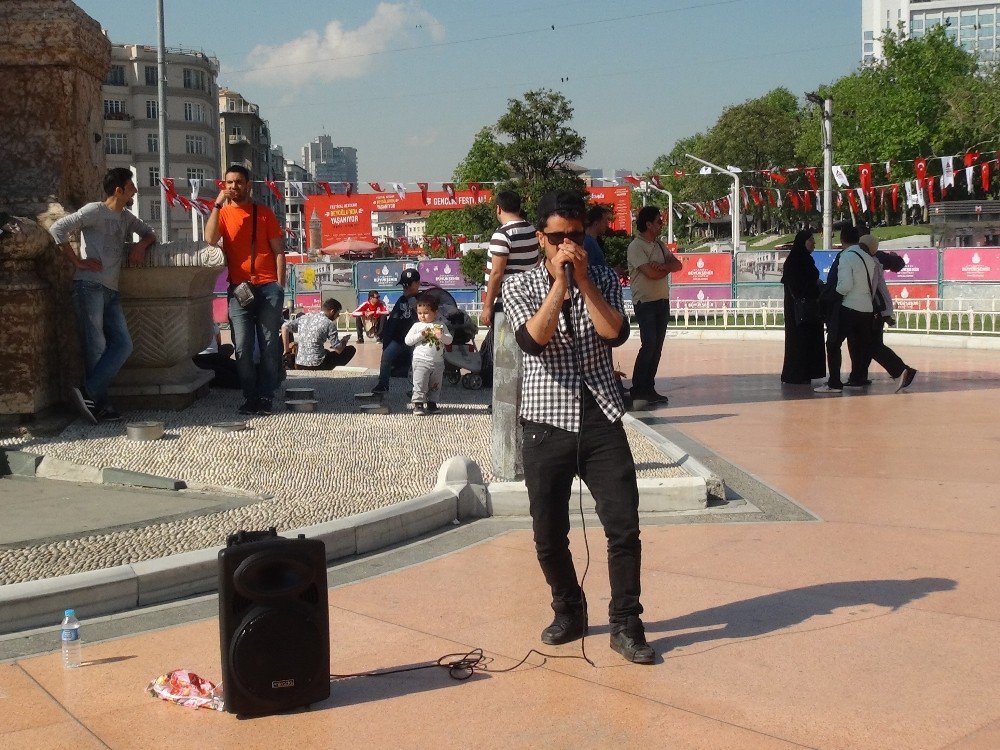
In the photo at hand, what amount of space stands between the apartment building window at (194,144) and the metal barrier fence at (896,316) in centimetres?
7621

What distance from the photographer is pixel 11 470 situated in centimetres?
784

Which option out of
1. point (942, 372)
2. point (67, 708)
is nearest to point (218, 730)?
point (67, 708)

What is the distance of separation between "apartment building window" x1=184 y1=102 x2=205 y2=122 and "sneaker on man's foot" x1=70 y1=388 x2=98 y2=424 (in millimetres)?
95511

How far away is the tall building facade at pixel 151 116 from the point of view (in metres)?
97.1

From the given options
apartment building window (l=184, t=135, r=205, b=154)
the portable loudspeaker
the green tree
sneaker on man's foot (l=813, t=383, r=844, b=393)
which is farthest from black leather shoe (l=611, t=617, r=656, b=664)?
apartment building window (l=184, t=135, r=205, b=154)

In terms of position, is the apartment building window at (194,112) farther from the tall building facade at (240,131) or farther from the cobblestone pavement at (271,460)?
the cobblestone pavement at (271,460)

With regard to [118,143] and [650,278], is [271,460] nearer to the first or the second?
[650,278]

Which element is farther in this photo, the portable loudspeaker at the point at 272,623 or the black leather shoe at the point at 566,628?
the black leather shoe at the point at 566,628

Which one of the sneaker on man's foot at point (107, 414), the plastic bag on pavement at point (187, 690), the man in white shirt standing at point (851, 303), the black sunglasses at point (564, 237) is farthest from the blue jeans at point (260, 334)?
the man in white shirt standing at point (851, 303)

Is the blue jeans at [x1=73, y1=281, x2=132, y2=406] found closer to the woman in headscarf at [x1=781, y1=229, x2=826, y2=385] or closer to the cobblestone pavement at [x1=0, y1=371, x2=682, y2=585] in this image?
the cobblestone pavement at [x1=0, y1=371, x2=682, y2=585]

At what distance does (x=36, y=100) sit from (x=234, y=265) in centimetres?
185

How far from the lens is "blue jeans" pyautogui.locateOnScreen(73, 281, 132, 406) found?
8820 millimetres

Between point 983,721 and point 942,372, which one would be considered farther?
point 942,372

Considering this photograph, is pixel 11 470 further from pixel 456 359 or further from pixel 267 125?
pixel 267 125
